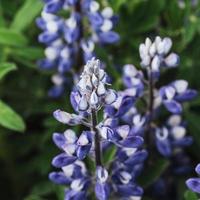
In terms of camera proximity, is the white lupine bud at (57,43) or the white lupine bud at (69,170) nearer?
the white lupine bud at (69,170)

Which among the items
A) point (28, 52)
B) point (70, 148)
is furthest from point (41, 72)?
point (70, 148)

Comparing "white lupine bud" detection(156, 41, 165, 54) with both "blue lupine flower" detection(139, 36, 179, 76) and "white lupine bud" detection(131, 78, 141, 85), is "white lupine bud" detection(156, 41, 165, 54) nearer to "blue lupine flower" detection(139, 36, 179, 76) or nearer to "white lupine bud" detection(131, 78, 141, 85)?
"blue lupine flower" detection(139, 36, 179, 76)

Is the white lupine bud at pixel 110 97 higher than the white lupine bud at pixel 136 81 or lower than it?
lower

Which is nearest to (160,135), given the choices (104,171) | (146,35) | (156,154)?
(156,154)

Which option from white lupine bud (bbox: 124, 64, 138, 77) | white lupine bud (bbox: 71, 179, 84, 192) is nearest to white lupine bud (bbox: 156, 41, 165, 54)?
white lupine bud (bbox: 124, 64, 138, 77)

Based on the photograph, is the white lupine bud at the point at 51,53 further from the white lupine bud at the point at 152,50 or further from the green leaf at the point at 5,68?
the white lupine bud at the point at 152,50

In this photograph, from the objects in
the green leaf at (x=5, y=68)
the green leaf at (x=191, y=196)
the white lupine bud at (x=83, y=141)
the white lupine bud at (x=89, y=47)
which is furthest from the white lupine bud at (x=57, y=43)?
the green leaf at (x=191, y=196)
